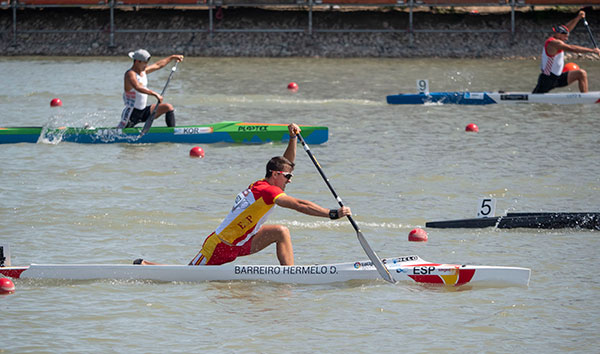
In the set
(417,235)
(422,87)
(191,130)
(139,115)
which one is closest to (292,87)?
(422,87)

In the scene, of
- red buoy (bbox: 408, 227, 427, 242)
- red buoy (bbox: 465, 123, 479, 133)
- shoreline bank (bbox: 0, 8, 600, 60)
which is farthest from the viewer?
shoreline bank (bbox: 0, 8, 600, 60)

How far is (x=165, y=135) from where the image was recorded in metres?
17.5

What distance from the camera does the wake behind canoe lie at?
17500mm

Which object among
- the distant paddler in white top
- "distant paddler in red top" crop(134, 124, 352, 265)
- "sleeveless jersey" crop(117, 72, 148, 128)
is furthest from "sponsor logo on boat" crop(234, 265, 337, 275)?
"sleeveless jersey" crop(117, 72, 148, 128)

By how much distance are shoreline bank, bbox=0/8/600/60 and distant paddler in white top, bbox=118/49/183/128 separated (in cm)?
1404

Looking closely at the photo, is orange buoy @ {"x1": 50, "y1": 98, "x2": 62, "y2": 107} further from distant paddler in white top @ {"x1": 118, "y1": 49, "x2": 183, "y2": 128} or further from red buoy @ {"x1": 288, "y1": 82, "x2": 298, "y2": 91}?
red buoy @ {"x1": 288, "y1": 82, "x2": 298, "y2": 91}

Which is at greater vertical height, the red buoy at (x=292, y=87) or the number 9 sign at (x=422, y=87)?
the number 9 sign at (x=422, y=87)

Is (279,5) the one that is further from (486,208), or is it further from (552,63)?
Answer: (486,208)

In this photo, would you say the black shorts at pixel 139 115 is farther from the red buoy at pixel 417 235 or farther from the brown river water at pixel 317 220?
the red buoy at pixel 417 235

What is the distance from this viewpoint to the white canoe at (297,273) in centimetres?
955

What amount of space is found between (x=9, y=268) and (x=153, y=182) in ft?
16.7

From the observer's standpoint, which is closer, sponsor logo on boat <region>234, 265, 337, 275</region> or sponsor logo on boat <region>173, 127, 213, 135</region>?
sponsor logo on boat <region>234, 265, 337, 275</region>

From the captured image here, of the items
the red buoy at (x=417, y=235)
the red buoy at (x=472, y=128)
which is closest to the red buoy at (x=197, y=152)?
the red buoy at (x=472, y=128)

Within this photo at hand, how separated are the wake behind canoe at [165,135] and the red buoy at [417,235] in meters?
6.12
